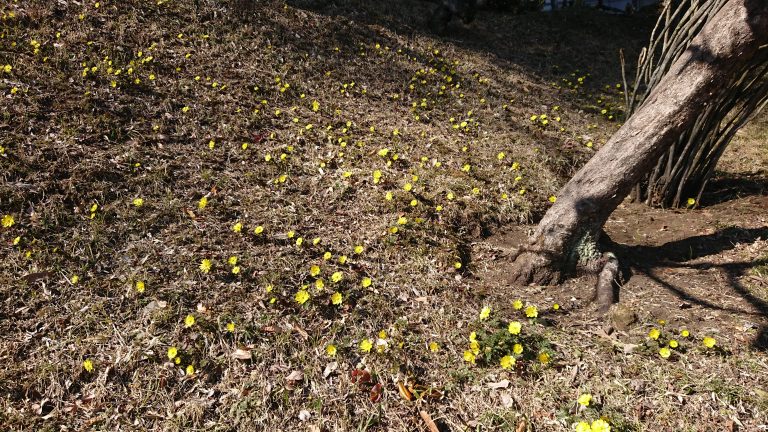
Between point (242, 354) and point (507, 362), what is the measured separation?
5.57ft

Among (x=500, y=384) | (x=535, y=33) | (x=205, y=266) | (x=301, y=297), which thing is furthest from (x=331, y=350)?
(x=535, y=33)

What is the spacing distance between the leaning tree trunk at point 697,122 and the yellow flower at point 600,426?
2.20 m

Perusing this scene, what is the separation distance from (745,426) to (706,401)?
192mm

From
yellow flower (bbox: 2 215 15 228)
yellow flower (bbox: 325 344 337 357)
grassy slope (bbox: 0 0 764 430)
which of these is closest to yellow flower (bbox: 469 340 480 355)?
grassy slope (bbox: 0 0 764 430)

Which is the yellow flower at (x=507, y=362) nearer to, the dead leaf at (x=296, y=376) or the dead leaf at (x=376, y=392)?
the dead leaf at (x=376, y=392)

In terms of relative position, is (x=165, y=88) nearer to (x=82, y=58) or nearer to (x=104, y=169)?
(x=82, y=58)

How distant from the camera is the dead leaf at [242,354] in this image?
9.52 feet

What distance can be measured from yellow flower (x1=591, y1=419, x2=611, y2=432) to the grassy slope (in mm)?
172

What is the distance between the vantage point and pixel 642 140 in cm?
307

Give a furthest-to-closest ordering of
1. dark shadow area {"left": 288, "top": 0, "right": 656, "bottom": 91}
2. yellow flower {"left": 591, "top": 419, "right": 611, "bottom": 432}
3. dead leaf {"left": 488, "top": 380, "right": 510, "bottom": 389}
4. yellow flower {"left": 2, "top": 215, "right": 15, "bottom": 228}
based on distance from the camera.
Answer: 1. dark shadow area {"left": 288, "top": 0, "right": 656, "bottom": 91}
2. yellow flower {"left": 2, "top": 215, "right": 15, "bottom": 228}
3. dead leaf {"left": 488, "top": 380, "right": 510, "bottom": 389}
4. yellow flower {"left": 591, "top": 419, "right": 611, "bottom": 432}

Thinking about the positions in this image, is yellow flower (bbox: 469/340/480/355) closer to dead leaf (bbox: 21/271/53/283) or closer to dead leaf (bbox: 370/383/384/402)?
dead leaf (bbox: 370/383/384/402)

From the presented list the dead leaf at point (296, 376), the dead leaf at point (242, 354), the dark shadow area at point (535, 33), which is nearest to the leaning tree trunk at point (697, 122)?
the dead leaf at point (296, 376)

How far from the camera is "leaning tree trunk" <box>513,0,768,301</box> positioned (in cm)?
283

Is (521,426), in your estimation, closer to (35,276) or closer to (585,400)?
(585,400)
